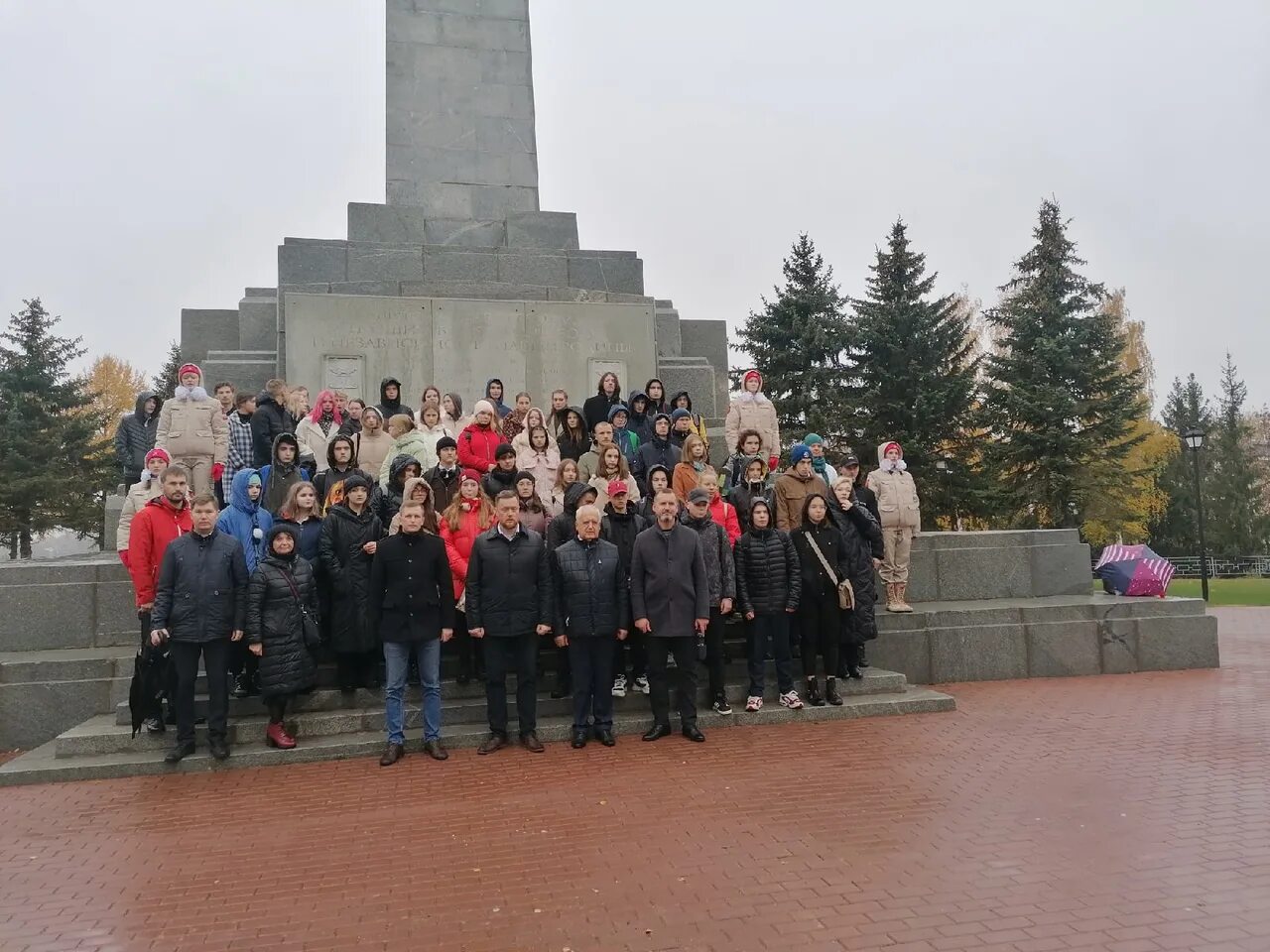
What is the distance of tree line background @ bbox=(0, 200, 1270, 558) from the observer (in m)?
26.3

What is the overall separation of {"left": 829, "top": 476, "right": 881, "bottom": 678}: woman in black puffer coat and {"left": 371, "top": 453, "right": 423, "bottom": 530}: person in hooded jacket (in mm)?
3825

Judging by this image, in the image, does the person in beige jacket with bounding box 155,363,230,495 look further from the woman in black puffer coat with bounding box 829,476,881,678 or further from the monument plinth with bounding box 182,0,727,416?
the woman in black puffer coat with bounding box 829,476,881,678

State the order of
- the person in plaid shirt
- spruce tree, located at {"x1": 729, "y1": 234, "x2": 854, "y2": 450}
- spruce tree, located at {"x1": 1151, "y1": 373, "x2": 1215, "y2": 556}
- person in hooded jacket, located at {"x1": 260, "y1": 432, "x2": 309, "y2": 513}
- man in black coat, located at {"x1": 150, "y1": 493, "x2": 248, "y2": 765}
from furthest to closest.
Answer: spruce tree, located at {"x1": 1151, "y1": 373, "x2": 1215, "y2": 556} < spruce tree, located at {"x1": 729, "y1": 234, "x2": 854, "y2": 450} < the person in plaid shirt < person in hooded jacket, located at {"x1": 260, "y1": 432, "x2": 309, "y2": 513} < man in black coat, located at {"x1": 150, "y1": 493, "x2": 248, "y2": 765}

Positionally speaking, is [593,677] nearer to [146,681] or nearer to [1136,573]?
[146,681]

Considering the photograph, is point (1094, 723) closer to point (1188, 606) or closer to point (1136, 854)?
point (1136, 854)

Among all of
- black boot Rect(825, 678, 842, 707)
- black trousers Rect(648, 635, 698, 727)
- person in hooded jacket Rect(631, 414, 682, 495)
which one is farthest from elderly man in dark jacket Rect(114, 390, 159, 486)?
black boot Rect(825, 678, 842, 707)

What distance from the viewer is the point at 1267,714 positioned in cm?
817

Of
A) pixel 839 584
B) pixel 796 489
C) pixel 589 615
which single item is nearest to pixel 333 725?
pixel 589 615

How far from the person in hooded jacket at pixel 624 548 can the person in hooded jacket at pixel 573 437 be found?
6.91ft

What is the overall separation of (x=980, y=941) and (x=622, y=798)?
256cm

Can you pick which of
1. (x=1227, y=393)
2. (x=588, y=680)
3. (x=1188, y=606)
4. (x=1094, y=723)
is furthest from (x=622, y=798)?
(x=1227, y=393)

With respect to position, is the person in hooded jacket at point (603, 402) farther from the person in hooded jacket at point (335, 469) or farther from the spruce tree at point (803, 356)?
the spruce tree at point (803, 356)

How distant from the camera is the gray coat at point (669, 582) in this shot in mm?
7254

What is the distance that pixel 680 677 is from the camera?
7.47m
